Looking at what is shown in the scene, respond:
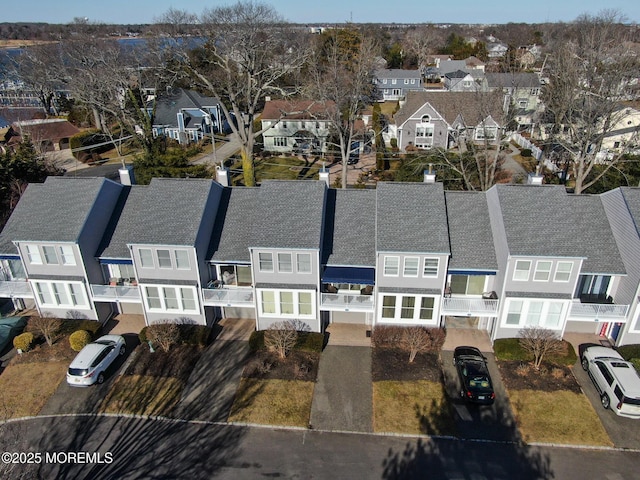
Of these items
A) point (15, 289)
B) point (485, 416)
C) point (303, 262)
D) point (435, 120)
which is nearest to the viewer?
point (485, 416)

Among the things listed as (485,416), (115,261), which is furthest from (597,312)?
(115,261)

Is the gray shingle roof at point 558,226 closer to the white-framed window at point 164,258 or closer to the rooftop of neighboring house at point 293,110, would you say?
the white-framed window at point 164,258

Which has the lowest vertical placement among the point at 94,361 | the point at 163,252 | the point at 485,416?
the point at 485,416

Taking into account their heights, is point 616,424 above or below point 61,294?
below

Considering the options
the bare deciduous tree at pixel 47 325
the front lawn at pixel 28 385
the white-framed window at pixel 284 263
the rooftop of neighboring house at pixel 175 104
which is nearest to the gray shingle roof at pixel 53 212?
the bare deciduous tree at pixel 47 325

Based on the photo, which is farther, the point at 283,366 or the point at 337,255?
the point at 337,255

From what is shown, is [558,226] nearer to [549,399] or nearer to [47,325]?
[549,399]

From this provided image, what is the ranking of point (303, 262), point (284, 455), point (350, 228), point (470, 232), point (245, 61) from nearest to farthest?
1. point (284, 455)
2. point (303, 262)
3. point (470, 232)
4. point (350, 228)
5. point (245, 61)
